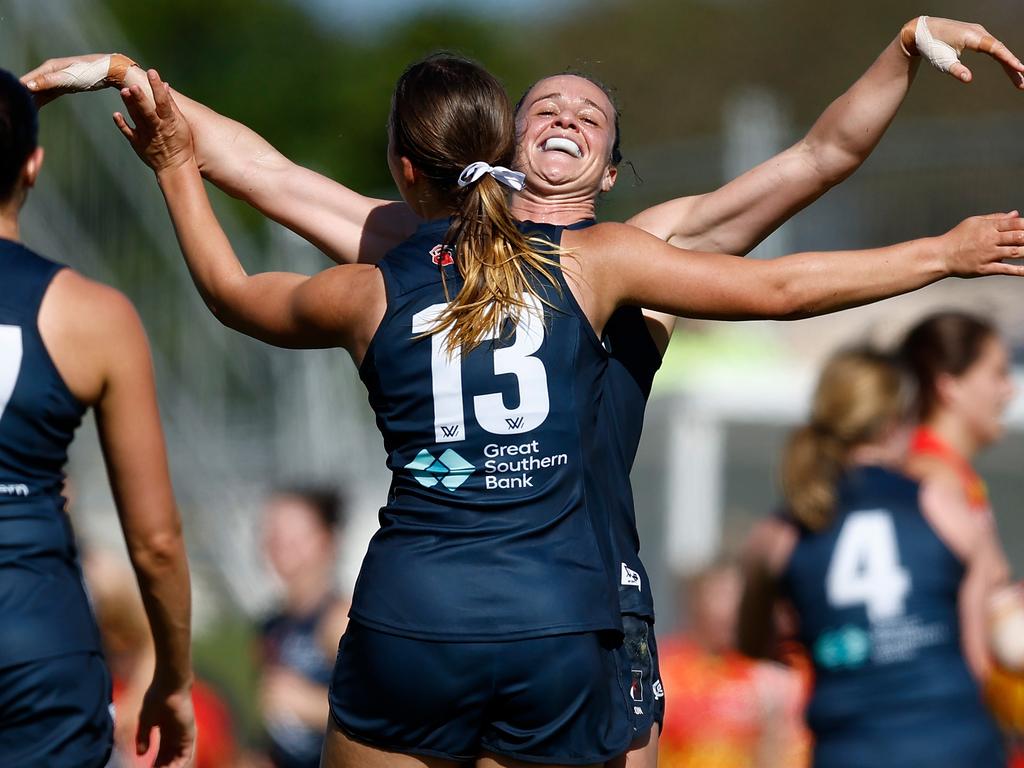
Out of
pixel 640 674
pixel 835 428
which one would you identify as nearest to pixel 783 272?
pixel 640 674

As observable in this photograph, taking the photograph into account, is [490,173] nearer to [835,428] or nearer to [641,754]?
[641,754]

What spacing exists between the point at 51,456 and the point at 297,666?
110 inches

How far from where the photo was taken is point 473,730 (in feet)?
8.93

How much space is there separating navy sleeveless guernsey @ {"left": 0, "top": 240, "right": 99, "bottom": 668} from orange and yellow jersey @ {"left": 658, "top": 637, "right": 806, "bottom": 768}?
4.11 meters

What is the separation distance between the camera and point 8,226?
3092 mm

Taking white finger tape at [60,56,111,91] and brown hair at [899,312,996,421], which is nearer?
white finger tape at [60,56,111,91]

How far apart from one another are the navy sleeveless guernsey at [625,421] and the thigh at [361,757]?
20.8 inches

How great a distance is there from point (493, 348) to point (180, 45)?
2320cm

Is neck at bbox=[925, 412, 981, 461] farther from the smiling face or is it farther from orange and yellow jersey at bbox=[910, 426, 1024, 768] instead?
the smiling face

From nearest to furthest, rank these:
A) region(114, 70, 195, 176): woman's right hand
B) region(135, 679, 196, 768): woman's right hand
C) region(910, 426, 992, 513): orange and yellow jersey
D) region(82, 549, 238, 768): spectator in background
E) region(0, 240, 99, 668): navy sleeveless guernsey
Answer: region(0, 240, 99, 668): navy sleeveless guernsey < region(114, 70, 195, 176): woman's right hand < region(135, 679, 196, 768): woman's right hand < region(910, 426, 992, 513): orange and yellow jersey < region(82, 549, 238, 768): spectator in background

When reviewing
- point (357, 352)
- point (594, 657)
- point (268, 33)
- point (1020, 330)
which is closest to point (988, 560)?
point (594, 657)

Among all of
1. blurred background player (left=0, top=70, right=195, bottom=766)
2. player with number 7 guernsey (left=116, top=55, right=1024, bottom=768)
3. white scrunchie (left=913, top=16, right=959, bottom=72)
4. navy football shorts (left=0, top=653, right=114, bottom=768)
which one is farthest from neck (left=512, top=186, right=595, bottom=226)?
navy football shorts (left=0, top=653, right=114, bottom=768)

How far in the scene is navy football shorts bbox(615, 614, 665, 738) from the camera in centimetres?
286

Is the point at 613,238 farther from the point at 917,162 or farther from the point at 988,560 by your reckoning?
the point at 917,162
